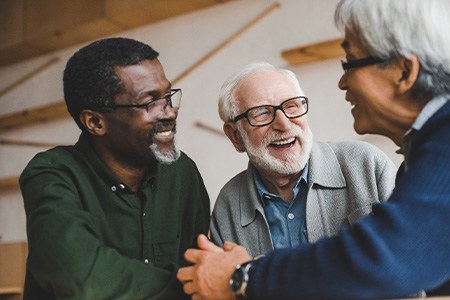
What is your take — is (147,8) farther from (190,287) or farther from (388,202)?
(388,202)

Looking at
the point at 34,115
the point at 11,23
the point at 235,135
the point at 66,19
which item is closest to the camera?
the point at 235,135

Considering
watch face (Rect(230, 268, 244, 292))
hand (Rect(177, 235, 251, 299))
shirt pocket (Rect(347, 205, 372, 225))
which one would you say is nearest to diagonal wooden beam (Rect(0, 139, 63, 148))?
shirt pocket (Rect(347, 205, 372, 225))

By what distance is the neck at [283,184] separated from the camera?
1801 millimetres

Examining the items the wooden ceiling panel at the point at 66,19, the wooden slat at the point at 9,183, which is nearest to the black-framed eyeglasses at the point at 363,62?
the wooden ceiling panel at the point at 66,19

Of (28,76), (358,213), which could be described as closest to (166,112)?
(358,213)

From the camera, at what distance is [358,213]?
1637 millimetres

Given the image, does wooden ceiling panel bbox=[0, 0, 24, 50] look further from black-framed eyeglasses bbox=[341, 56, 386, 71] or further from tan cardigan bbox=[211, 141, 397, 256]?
black-framed eyeglasses bbox=[341, 56, 386, 71]

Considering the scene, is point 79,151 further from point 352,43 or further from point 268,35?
point 268,35

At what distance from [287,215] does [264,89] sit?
1.45 feet

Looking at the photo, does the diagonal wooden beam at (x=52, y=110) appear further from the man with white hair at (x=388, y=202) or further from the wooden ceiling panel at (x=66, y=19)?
the man with white hair at (x=388, y=202)

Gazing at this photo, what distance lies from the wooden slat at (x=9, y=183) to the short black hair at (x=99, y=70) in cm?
290

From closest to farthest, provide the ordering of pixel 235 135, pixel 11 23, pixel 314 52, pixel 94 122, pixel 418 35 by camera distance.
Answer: pixel 418 35 < pixel 94 122 < pixel 235 135 < pixel 314 52 < pixel 11 23

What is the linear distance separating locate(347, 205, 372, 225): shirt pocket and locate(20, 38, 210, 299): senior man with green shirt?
573 mm

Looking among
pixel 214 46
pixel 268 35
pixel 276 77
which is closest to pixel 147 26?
pixel 214 46
